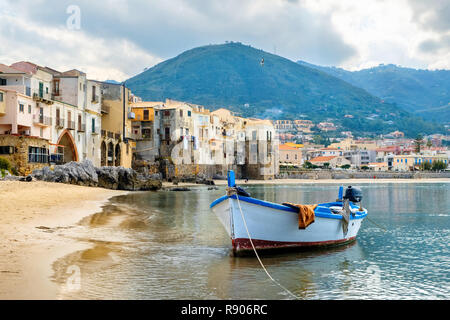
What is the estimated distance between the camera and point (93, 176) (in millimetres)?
44125

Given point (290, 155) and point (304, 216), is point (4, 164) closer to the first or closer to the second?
point (304, 216)

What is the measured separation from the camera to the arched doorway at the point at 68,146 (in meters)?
47.8

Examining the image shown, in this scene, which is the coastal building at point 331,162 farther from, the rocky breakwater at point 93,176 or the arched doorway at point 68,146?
the arched doorway at point 68,146

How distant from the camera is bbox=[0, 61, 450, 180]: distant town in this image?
39.0m

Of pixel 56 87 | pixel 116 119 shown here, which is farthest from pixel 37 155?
pixel 116 119

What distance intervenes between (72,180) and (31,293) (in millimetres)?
33387

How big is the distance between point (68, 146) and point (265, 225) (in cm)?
3902

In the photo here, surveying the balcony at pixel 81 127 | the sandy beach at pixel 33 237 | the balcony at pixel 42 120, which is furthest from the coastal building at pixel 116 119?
the sandy beach at pixel 33 237

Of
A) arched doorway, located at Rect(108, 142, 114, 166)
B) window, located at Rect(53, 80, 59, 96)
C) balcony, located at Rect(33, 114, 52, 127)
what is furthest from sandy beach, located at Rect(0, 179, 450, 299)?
arched doorway, located at Rect(108, 142, 114, 166)

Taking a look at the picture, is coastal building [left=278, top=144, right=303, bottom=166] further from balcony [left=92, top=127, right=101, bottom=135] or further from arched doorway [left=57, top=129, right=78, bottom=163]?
arched doorway [left=57, top=129, right=78, bottom=163]

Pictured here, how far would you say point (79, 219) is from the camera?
20.6 meters

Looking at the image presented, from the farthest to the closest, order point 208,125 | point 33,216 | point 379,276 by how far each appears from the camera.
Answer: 1. point 208,125
2. point 33,216
3. point 379,276
